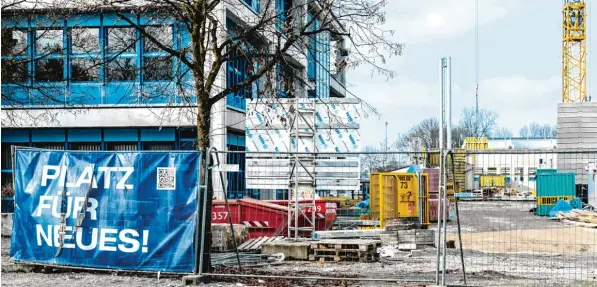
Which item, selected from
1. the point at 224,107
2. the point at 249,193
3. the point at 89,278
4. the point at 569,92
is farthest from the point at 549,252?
the point at 569,92

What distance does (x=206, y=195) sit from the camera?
431 inches

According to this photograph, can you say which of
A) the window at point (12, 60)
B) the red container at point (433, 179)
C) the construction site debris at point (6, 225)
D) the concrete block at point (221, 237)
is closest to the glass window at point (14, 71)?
the window at point (12, 60)

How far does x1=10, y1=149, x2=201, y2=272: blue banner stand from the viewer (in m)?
11.1

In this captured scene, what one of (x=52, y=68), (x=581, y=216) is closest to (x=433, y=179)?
(x=581, y=216)

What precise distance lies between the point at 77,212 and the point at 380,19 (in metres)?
5.85

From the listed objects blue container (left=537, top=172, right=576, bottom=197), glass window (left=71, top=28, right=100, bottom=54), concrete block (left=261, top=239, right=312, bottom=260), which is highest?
glass window (left=71, top=28, right=100, bottom=54)

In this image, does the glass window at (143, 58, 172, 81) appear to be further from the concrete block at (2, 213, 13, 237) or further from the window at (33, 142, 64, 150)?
the window at (33, 142, 64, 150)

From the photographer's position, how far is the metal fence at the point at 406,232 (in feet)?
39.0

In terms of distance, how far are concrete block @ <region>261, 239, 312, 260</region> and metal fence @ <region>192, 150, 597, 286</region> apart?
21 mm

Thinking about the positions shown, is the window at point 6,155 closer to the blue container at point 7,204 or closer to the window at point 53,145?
the window at point 53,145

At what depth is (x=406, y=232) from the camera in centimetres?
1798

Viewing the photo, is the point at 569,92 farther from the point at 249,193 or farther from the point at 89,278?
the point at 89,278

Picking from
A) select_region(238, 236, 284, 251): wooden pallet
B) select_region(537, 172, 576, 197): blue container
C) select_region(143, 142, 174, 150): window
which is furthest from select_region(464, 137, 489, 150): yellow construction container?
select_region(238, 236, 284, 251): wooden pallet

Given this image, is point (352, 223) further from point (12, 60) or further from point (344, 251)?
point (12, 60)
